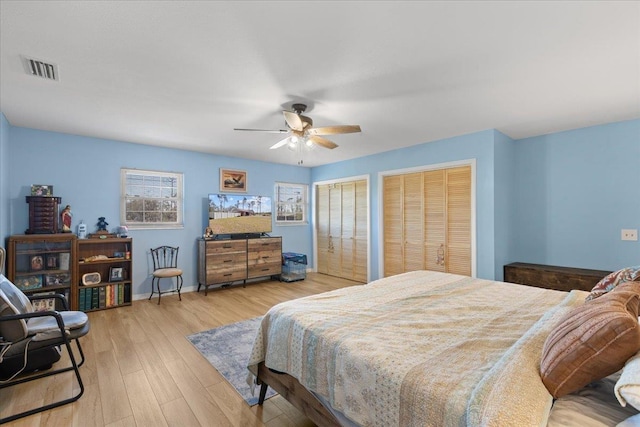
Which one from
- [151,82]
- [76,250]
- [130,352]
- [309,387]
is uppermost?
[151,82]

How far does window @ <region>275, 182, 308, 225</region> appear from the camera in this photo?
21.0 ft

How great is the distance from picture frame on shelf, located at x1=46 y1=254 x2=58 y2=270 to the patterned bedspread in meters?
3.60

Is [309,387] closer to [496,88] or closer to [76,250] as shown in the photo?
[496,88]

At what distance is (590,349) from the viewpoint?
40.1 inches

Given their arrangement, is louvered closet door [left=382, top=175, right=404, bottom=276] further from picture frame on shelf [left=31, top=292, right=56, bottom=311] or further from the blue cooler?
picture frame on shelf [left=31, top=292, right=56, bottom=311]

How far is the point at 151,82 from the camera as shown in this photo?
8.31 ft

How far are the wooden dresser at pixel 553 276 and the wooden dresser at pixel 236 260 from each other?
392 cm

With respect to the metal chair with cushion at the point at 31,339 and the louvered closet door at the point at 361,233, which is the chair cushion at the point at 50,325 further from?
the louvered closet door at the point at 361,233

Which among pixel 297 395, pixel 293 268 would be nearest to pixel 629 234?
pixel 297 395

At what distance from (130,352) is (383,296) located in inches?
99.7

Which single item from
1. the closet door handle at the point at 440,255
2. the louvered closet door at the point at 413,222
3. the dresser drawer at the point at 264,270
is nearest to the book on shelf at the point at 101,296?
the dresser drawer at the point at 264,270

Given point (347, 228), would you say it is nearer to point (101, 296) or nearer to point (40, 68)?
point (101, 296)

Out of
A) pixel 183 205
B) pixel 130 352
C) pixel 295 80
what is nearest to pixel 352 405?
pixel 295 80

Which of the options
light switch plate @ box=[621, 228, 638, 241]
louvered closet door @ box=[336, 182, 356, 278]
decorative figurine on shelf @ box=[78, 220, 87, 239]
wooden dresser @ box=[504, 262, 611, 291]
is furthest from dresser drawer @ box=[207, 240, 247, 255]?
light switch plate @ box=[621, 228, 638, 241]
